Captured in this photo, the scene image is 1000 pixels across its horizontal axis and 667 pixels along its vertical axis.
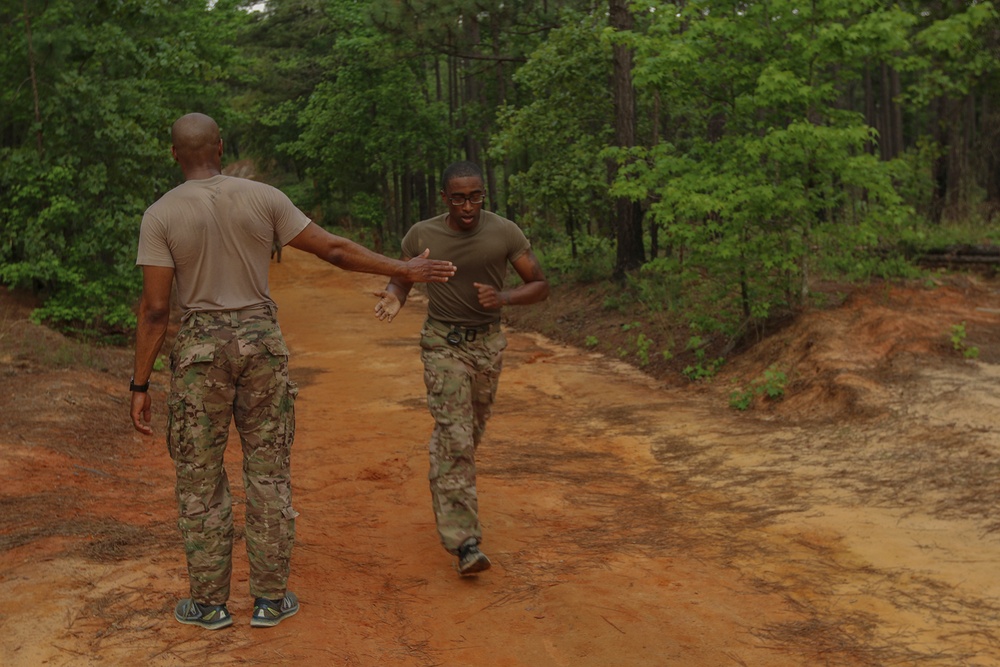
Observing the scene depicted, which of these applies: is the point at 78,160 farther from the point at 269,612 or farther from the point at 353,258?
the point at 269,612

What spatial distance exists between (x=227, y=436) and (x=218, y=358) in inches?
16.4

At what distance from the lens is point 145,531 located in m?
A: 6.57

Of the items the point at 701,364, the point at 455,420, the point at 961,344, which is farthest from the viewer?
the point at 701,364

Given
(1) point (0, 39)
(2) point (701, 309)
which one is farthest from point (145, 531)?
(1) point (0, 39)

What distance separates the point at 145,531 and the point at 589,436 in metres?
4.97

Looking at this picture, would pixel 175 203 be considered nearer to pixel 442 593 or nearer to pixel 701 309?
pixel 442 593

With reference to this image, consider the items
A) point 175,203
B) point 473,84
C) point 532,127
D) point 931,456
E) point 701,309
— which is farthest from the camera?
point 473,84

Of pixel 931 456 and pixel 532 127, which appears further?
pixel 532 127

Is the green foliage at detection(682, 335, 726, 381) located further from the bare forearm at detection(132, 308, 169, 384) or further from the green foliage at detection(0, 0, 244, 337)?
the bare forearm at detection(132, 308, 169, 384)

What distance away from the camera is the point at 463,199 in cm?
579

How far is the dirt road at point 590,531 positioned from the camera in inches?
192

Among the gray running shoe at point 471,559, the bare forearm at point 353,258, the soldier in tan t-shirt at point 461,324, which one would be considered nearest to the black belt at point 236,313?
the bare forearm at point 353,258

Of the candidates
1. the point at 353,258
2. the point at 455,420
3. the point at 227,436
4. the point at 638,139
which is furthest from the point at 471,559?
the point at 638,139

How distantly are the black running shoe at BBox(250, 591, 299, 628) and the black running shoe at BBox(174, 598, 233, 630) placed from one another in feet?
0.43
